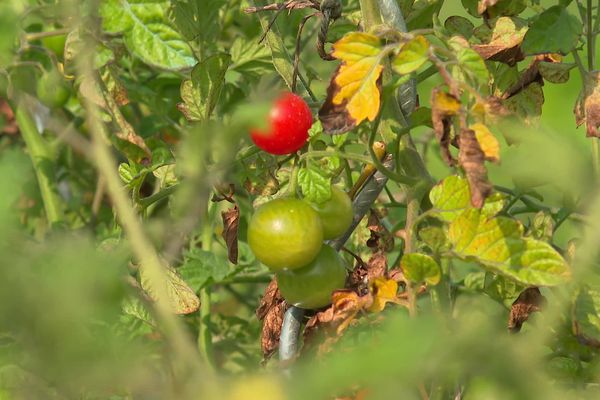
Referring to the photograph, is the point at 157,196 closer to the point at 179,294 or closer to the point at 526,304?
the point at 179,294

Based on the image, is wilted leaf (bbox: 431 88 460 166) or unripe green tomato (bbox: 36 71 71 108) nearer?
wilted leaf (bbox: 431 88 460 166)

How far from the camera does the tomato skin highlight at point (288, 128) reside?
2.75ft

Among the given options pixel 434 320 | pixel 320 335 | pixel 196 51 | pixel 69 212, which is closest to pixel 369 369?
pixel 434 320

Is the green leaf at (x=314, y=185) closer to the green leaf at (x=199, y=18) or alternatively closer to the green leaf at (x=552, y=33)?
the green leaf at (x=552, y=33)

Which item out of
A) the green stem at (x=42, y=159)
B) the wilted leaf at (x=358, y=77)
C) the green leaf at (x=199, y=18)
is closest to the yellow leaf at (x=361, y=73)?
the wilted leaf at (x=358, y=77)

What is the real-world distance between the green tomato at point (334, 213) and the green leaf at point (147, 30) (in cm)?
37

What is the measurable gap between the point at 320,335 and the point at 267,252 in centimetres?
11

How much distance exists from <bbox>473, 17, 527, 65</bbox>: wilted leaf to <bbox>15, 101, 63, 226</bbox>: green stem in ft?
3.06

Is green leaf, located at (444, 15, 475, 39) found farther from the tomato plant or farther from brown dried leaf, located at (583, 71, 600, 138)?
brown dried leaf, located at (583, 71, 600, 138)

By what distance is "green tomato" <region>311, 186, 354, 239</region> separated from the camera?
2.83ft

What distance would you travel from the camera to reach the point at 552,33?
0.93 m

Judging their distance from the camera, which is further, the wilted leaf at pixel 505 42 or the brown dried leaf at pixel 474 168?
the wilted leaf at pixel 505 42

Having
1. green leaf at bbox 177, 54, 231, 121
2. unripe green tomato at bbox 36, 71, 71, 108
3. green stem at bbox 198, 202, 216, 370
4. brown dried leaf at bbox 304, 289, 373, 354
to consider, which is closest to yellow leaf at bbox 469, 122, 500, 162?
brown dried leaf at bbox 304, 289, 373, 354

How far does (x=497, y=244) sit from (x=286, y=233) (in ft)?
0.60
